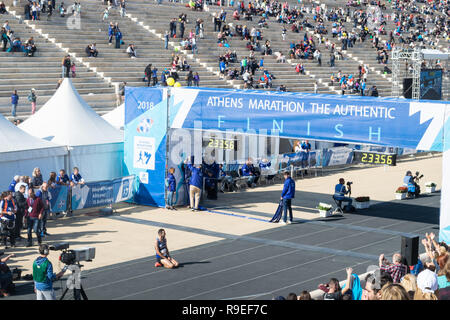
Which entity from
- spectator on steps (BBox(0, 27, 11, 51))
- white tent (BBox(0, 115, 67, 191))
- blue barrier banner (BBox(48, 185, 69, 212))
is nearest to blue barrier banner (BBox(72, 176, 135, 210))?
blue barrier banner (BBox(48, 185, 69, 212))

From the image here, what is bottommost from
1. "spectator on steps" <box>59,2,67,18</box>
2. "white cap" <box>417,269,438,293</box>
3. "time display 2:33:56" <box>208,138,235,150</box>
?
"time display 2:33:56" <box>208,138,235,150</box>

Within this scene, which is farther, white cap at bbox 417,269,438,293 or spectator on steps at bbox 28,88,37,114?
spectator on steps at bbox 28,88,37,114

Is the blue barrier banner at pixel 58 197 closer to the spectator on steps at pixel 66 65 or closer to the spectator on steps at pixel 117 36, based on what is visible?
the spectator on steps at pixel 66 65

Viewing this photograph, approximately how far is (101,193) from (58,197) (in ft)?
5.40

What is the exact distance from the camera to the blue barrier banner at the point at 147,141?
2277 centimetres

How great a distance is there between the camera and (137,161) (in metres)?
23.5

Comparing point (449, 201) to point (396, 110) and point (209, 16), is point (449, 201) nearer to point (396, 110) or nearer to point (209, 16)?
point (396, 110)

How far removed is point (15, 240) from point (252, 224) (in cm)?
662

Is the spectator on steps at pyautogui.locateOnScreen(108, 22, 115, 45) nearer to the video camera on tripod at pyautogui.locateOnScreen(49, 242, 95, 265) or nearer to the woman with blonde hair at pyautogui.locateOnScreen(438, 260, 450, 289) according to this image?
the video camera on tripod at pyautogui.locateOnScreen(49, 242, 95, 265)

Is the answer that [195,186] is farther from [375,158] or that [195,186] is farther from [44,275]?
[44,275]

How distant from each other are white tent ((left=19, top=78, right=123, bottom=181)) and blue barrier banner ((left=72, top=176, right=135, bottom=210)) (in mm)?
986

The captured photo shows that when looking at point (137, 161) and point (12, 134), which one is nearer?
point (12, 134)

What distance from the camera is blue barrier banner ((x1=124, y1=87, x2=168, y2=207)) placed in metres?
22.8
